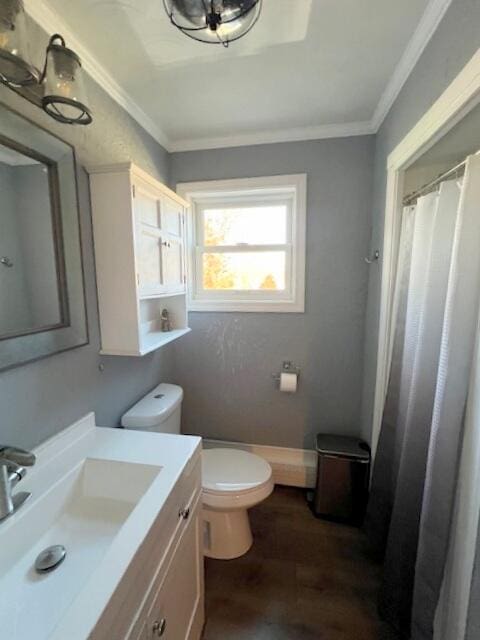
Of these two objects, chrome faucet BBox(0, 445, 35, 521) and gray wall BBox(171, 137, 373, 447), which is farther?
gray wall BBox(171, 137, 373, 447)

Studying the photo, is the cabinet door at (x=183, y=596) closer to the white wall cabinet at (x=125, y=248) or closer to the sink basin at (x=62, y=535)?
the sink basin at (x=62, y=535)

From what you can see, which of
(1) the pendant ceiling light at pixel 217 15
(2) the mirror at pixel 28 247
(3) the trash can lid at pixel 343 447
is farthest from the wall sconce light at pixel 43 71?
(3) the trash can lid at pixel 343 447

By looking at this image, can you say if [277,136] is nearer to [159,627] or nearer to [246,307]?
[246,307]

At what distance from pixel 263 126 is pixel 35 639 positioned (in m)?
2.20

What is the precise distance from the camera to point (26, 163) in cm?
98

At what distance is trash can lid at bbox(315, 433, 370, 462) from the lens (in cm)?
177

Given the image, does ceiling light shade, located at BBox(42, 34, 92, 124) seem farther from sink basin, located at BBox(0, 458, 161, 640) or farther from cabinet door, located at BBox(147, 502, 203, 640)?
cabinet door, located at BBox(147, 502, 203, 640)

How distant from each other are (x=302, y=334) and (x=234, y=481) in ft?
3.21

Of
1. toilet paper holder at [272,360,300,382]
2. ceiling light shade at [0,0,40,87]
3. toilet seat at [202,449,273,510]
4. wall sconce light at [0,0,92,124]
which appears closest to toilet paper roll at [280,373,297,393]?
toilet paper holder at [272,360,300,382]

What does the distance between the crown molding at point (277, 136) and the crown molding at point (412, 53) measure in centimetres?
14

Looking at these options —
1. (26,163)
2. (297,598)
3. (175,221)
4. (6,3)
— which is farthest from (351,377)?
(6,3)

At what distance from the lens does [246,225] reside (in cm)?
212

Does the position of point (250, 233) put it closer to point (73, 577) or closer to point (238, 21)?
point (238, 21)

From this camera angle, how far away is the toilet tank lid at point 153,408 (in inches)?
56.4
